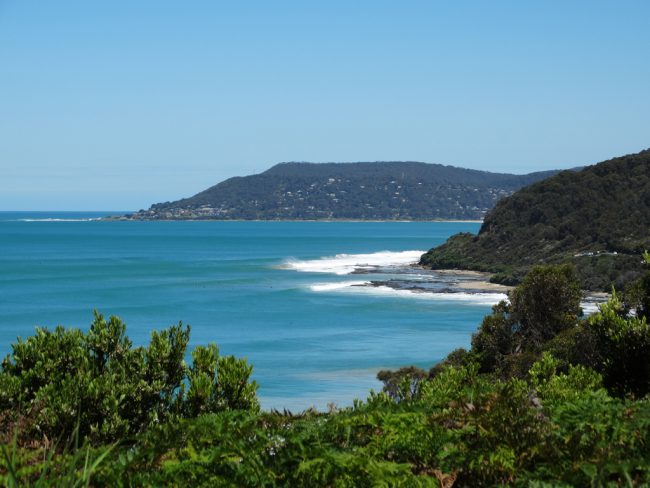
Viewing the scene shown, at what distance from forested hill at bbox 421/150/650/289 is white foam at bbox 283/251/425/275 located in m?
7.76

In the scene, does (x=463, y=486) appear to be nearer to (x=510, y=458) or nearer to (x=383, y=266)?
(x=510, y=458)

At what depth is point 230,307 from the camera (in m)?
71.9

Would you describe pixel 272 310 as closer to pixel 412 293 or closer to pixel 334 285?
pixel 412 293

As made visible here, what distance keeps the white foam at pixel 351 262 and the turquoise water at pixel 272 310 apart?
273 millimetres

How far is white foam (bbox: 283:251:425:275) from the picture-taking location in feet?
353

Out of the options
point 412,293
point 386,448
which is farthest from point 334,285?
point 386,448

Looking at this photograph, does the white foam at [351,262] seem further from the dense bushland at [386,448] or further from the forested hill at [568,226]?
the dense bushland at [386,448]

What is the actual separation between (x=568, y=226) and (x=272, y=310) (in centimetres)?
4416

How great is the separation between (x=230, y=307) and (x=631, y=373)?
2405 inches

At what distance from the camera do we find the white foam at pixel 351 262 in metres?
108

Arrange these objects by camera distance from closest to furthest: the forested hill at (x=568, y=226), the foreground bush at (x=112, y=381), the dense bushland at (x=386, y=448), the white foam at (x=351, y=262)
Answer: the dense bushland at (x=386, y=448), the foreground bush at (x=112, y=381), the forested hill at (x=568, y=226), the white foam at (x=351, y=262)

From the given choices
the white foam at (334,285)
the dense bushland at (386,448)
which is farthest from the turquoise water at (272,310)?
the dense bushland at (386,448)

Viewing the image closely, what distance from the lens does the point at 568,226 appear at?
322 ft

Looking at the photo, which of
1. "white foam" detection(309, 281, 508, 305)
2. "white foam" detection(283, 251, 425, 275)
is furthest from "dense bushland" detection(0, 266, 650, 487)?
"white foam" detection(283, 251, 425, 275)
